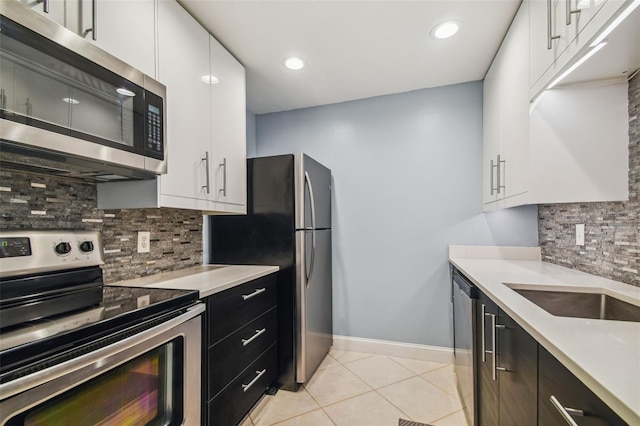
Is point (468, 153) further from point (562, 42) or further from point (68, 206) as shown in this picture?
point (68, 206)

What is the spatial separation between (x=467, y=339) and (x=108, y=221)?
205 cm

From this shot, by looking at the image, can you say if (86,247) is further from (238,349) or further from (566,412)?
(566,412)

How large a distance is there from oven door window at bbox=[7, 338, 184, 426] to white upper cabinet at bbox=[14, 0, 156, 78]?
1199 millimetres

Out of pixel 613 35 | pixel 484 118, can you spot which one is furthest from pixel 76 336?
pixel 484 118

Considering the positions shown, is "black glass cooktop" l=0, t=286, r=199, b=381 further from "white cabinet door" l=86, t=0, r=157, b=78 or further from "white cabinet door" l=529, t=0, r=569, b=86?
"white cabinet door" l=529, t=0, r=569, b=86

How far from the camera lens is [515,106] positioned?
168 centimetres

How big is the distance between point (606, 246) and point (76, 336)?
218 cm

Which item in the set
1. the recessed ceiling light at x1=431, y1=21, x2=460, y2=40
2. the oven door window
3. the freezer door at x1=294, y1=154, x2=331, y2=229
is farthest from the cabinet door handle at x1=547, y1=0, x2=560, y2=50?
the oven door window

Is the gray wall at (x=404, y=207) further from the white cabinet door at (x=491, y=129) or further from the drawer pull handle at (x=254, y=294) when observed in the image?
the drawer pull handle at (x=254, y=294)

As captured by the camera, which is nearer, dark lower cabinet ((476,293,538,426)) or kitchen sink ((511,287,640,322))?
dark lower cabinet ((476,293,538,426))

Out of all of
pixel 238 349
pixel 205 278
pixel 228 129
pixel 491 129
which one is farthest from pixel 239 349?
pixel 491 129

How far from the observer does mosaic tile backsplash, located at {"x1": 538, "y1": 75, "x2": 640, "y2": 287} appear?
1.27 meters

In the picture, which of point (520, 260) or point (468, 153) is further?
point (468, 153)

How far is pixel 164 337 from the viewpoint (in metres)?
1.13
